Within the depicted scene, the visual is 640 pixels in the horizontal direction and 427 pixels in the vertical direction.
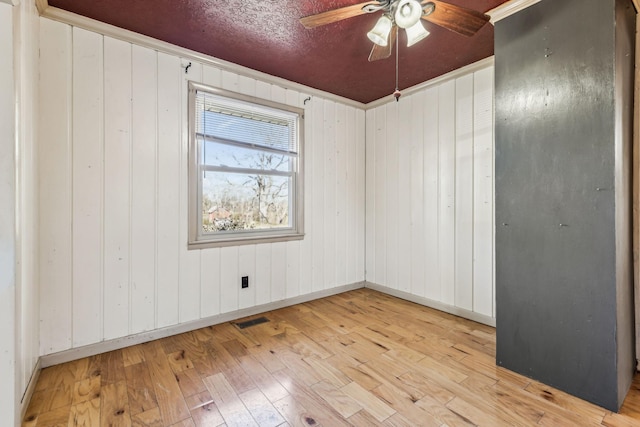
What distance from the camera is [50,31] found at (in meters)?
1.96

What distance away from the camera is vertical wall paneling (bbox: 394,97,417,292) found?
10.9 feet

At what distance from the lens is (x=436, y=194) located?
10.1ft

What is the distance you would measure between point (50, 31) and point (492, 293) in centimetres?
394

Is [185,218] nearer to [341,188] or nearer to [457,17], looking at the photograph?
[341,188]

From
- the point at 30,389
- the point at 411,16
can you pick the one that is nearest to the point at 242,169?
the point at 411,16

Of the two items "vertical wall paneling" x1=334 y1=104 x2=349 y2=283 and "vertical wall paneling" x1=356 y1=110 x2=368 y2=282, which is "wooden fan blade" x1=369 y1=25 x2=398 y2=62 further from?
"vertical wall paneling" x1=356 y1=110 x2=368 y2=282

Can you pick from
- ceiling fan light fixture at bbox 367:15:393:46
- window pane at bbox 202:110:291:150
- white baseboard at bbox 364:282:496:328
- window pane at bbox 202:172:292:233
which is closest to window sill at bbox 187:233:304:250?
window pane at bbox 202:172:292:233

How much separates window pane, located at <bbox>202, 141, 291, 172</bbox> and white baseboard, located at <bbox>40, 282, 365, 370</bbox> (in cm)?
141

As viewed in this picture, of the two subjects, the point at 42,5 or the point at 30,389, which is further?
the point at 42,5

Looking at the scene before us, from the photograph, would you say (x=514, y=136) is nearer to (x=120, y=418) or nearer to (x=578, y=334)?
(x=578, y=334)

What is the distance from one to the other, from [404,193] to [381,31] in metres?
2.01

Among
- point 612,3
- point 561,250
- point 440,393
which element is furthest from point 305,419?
point 612,3

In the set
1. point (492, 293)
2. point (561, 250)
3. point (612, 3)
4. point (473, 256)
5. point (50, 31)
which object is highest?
point (50, 31)

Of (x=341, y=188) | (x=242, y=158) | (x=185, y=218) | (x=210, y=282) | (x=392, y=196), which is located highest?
(x=242, y=158)
